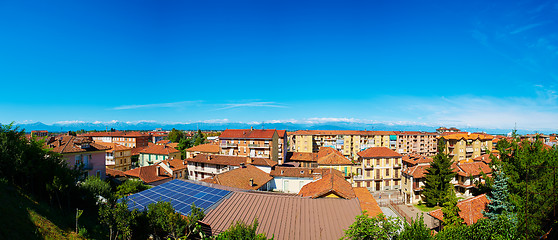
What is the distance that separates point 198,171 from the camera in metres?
45.5

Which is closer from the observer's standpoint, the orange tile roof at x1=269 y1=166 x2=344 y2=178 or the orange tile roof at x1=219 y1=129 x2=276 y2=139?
the orange tile roof at x1=269 y1=166 x2=344 y2=178

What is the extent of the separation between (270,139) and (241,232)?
4257 cm

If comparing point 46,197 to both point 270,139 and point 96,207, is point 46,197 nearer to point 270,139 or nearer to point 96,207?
point 96,207

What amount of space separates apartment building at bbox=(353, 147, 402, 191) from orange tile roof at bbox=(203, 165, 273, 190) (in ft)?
71.4

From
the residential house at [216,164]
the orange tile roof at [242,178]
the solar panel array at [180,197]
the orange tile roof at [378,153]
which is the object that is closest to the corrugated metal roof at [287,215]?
the solar panel array at [180,197]

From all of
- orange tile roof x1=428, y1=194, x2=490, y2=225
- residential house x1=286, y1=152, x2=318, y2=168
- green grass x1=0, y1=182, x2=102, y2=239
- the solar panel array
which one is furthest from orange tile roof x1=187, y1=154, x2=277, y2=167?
green grass x1=0, y1=182, x2=102, y2=239

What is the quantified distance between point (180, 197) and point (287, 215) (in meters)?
8.58

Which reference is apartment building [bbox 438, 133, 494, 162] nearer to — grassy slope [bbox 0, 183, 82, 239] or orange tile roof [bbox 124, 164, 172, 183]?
orange tile roof [bbox 124, 164, 172, 183]

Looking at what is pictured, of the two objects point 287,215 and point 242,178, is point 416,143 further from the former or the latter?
point 287,215

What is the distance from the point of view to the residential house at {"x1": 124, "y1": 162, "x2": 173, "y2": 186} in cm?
3516

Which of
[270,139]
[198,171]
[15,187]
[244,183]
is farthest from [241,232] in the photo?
[270,139]

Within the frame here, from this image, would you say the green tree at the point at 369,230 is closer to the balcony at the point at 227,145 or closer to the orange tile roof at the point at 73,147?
the orange tile roof at the point at 73,147

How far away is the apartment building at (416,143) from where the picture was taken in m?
101

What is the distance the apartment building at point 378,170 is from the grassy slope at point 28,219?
146 feet
